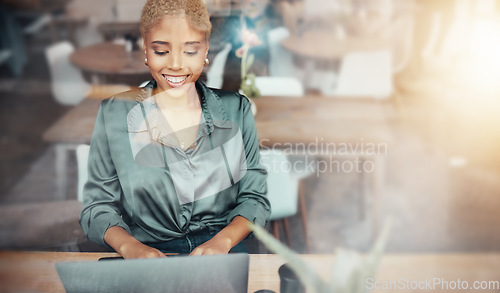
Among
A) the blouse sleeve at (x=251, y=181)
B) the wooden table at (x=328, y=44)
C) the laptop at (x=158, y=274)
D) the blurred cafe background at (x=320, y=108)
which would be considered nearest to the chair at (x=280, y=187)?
the blurred cafe background at (x=320, y=108)

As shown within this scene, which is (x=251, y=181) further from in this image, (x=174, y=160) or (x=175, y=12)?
(x=175, y=12)

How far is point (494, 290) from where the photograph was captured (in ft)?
4.07

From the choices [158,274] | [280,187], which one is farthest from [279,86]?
Answer: [158,274]

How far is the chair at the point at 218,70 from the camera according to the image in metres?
1.34

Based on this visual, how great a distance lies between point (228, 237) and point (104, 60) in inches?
45.5

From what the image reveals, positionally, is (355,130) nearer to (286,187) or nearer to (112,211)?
(286,187)

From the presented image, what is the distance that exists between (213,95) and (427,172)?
1972mm

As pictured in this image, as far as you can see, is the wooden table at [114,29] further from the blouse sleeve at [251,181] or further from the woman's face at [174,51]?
the blouse sleeve at [251,181]

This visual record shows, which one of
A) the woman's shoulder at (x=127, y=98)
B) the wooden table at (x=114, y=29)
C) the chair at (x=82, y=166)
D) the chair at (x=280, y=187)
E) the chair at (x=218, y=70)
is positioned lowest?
the chair at (x=280, y=187)

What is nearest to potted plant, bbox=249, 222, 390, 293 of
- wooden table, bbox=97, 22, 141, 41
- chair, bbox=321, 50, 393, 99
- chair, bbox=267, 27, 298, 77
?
wooden table, bbox=97, 22, 141, 41

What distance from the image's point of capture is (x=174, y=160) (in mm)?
1281

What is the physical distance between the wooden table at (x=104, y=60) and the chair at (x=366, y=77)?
3.85 feet

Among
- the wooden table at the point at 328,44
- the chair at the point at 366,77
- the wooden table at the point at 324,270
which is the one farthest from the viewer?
the wooden table at the point at 328,44

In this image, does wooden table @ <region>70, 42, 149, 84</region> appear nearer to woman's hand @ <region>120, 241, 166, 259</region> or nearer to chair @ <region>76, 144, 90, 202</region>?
chair @ <region>76, 144, 90, 202</region>
